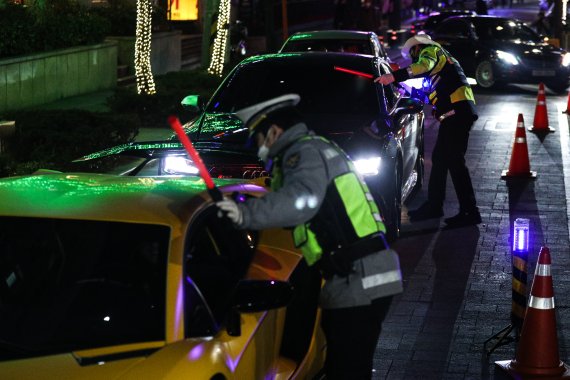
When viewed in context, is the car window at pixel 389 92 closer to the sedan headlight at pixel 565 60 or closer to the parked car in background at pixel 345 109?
the parked car in background at pixel 345 109

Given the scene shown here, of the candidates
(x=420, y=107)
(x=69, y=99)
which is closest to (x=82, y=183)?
(x=420, y=107)

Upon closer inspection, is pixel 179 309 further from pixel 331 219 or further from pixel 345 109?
pixel 345 109

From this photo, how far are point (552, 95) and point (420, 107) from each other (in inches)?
582

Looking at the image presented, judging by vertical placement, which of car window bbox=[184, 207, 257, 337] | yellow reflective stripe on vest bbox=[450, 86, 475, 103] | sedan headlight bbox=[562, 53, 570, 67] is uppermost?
car window bbox=[184, 207, 257, 337]

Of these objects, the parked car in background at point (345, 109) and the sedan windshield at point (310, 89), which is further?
the sedan windshield at point (310, 89)

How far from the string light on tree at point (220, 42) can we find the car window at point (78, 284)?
1811 cm

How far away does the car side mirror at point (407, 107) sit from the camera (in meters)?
11.5

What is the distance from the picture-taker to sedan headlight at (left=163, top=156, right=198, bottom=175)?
855cm

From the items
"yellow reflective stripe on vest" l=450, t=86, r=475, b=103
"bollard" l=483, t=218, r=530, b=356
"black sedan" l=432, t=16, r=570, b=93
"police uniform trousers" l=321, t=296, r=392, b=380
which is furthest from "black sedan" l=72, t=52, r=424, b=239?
"black sedan" l=432, t=16, r=570, b=93

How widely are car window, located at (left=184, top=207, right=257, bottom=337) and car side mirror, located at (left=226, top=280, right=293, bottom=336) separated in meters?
0.15

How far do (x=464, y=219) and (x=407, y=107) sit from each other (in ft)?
4.51

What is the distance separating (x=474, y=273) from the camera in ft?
33.6

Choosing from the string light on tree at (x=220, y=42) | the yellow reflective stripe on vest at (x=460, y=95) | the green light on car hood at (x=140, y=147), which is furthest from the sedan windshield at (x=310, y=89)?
the string light on tree at (x=220, y=42)

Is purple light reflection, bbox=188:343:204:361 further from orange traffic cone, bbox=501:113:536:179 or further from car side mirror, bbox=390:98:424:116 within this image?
orange traffic cone, bbox=501:113:536:179
